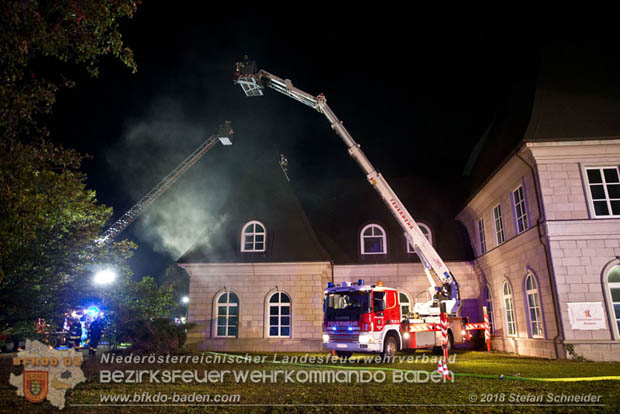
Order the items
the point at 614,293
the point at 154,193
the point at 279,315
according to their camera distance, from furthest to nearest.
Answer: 1. the point at 154,193
2. the point at 279,315
3. the point at 614,293

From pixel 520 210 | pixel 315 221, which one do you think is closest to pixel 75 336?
pixel 315 221

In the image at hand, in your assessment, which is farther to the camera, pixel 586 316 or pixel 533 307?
pixel 533 307

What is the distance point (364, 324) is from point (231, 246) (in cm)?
1025

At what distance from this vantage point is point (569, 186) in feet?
46.8

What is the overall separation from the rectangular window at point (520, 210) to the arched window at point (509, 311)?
9.14 feet

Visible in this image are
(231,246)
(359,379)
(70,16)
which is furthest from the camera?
(231,246)

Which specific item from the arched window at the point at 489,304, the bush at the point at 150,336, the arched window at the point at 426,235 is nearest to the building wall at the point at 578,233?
the arched window at the point at 489,304

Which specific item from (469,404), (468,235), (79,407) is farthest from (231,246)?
(469,404)

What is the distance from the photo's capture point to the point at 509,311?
17.7 m

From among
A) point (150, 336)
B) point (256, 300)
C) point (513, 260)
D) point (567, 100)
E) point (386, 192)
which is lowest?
point (150, 336)

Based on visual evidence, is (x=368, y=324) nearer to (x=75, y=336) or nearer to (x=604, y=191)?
(x=604, y=191)

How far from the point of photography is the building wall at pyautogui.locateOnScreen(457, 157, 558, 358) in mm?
14188

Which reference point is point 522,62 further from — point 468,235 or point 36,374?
point 36,374

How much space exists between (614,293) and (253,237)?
15585 millimetres
